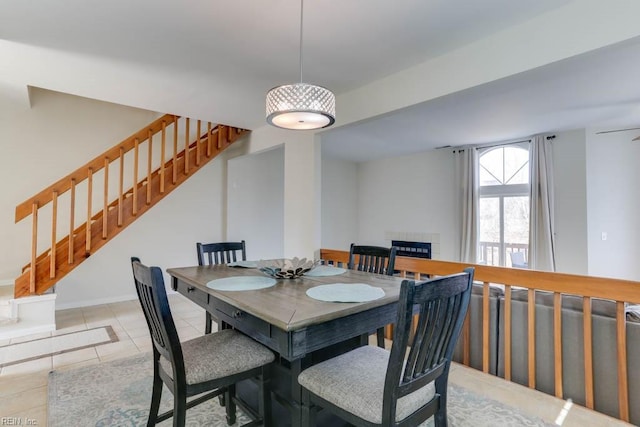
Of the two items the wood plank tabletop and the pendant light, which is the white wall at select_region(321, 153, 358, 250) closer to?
the wood plank tabletop

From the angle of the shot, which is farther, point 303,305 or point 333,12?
point 333,12

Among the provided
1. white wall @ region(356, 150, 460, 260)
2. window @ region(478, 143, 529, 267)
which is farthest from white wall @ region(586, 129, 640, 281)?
white wall @ region(356, 150, 460, 260)

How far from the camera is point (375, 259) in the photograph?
2.51m

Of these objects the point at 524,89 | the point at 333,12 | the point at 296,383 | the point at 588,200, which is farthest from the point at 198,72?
the point at 588,200

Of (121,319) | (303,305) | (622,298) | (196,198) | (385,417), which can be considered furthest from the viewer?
(196,198)

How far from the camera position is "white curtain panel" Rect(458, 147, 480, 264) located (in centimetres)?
572

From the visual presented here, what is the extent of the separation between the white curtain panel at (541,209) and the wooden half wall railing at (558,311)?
10.9ft

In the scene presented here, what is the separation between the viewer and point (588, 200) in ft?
15.4

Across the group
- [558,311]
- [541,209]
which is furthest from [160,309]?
[541,209]

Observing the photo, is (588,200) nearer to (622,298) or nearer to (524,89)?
(524,89)

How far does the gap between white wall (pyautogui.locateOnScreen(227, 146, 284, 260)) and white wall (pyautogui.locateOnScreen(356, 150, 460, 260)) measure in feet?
7.67

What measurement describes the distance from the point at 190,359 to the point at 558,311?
85.4 inches

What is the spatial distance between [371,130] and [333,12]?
2.93 metres

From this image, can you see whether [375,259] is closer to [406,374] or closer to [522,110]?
[406,374]
